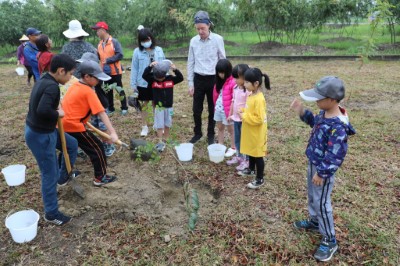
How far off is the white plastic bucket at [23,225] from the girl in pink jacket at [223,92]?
2363mm

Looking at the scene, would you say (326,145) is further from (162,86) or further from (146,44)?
(146,44)

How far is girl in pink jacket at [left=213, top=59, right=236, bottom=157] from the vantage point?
3.91 meters

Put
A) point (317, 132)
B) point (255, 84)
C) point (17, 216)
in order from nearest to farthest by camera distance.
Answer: point (317, 132), point (17, 216), point (255, 84)

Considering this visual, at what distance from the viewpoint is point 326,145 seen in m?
2.35

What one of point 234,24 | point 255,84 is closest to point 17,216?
point 255,84

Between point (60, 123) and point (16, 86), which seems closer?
point (60, 123)

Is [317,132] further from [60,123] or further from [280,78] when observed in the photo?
[280,78]

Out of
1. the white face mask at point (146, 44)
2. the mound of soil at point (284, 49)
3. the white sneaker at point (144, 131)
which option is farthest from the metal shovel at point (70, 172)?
the mound of soil at point (284, 49)

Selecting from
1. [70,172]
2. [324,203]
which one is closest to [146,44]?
[70,172]

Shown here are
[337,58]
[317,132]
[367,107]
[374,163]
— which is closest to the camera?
[317,132]

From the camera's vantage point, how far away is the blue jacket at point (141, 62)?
14.8ft

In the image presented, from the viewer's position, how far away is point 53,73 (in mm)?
2693

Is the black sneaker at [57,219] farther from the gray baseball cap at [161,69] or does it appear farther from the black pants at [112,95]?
the black pants at [112,95]

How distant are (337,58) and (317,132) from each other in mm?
9924
